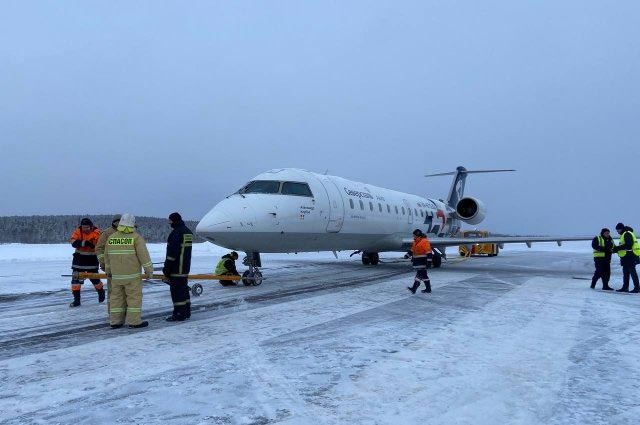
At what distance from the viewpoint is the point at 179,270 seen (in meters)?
7.32

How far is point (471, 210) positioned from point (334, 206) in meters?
12.7

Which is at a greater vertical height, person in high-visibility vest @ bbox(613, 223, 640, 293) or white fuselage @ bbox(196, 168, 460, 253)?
white fuselage @ bbox(196, 168, 460, 253)

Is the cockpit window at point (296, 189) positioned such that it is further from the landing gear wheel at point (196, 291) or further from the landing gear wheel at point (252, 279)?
the landing gear wheel at point (196, 291)

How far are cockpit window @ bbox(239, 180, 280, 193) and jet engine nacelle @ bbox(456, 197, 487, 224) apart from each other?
587 inches

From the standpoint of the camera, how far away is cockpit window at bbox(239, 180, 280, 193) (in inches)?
489

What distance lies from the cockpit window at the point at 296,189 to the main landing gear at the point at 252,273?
6.21 feet

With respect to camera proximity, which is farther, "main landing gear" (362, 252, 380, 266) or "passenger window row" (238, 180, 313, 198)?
"main landing gear" (362, 252, 380, 266)

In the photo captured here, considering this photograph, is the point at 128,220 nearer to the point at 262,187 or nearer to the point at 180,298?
the point at 180,298

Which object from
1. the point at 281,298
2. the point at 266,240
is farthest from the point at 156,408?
the point at 266,240

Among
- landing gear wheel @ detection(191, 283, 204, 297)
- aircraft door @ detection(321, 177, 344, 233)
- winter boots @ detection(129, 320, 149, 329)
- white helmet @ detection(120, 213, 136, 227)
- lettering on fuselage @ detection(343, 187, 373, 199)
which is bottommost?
winter boots @ detection(129, 320, 149, 329)

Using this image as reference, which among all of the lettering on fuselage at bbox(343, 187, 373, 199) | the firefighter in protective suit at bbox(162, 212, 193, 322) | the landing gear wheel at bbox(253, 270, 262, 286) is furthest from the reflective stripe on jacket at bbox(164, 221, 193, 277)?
the lettering on fuselage at bbox(343, 187, 373, 199)

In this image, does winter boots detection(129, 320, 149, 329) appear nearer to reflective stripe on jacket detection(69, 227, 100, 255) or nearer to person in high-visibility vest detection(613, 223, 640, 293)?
reflective stripe on jacket detection(69, 227, 100, 255)

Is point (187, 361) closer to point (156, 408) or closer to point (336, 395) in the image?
point (156, 408)

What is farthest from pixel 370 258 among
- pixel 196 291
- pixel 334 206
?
pixel 196 291
